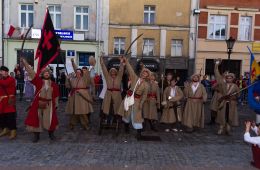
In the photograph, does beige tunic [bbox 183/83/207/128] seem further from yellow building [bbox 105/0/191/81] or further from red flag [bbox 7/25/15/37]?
red flag [bbox 7/25/15/37]

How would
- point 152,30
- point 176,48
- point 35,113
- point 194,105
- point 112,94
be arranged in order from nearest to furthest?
point 35,113 < point 112,94 < point 194,105 < point 152,30 < point 176,48

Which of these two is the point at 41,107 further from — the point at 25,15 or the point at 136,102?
the point at 25,15

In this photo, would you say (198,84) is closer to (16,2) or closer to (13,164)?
(13,164)

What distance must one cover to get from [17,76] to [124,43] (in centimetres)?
950

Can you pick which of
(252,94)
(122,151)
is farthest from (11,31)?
(252,94)

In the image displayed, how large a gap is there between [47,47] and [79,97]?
6.49 feet

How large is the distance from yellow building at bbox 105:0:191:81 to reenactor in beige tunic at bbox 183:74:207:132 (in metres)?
16.0

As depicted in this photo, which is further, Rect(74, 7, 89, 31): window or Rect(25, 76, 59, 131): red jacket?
Rect(74, 7, 89, 31): window

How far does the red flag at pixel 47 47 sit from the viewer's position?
8391 millimetres

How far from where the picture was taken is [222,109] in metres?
9.66

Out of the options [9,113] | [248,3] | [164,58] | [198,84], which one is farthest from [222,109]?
[248,3]

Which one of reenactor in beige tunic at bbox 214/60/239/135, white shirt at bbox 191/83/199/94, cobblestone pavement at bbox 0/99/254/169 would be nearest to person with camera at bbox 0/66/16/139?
cobblestone pavement at bbox 0/99/254/169

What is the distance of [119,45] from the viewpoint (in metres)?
26.3

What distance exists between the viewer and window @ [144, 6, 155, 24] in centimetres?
2633
